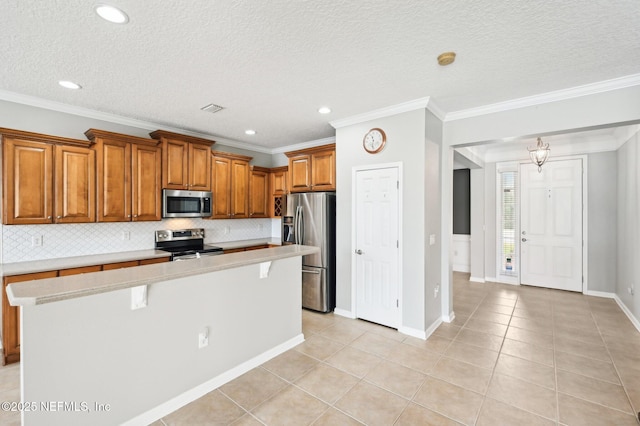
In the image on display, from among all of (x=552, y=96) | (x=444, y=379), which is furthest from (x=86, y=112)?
(x=552, y=96)

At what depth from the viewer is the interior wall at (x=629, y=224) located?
371 cm

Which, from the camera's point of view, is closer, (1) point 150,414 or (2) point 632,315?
(1) point 150,414

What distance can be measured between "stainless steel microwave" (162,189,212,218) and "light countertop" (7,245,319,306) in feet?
6.74

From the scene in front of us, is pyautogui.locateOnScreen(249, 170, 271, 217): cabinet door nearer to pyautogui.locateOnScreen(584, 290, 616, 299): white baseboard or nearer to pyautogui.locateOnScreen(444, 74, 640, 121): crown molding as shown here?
pyautogui.locateOnScreen(444, 74, 640, 121): crown molding

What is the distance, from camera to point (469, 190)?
6598 mm

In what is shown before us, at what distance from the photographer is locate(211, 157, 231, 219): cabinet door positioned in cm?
475

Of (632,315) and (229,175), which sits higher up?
(229,175)

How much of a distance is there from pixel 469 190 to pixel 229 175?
17.3ft

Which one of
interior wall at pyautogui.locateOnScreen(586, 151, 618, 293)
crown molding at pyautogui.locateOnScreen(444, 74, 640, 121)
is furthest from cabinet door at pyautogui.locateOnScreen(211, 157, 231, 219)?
interior wall at pyautogui.locateOnScreen(586, 151, 618, 293)

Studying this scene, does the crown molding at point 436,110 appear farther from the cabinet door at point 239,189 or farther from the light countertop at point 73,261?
the light countertop at point 73,261

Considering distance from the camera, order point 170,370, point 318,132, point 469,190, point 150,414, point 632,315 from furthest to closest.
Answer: point 469,190 → point 318,132 → point 632,315 → point 170,370 → point 150,414

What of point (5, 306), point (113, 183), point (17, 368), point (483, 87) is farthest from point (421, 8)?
point (17, 368)

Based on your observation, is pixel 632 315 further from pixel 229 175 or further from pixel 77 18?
pixel 77 18

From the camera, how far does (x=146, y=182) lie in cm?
389
